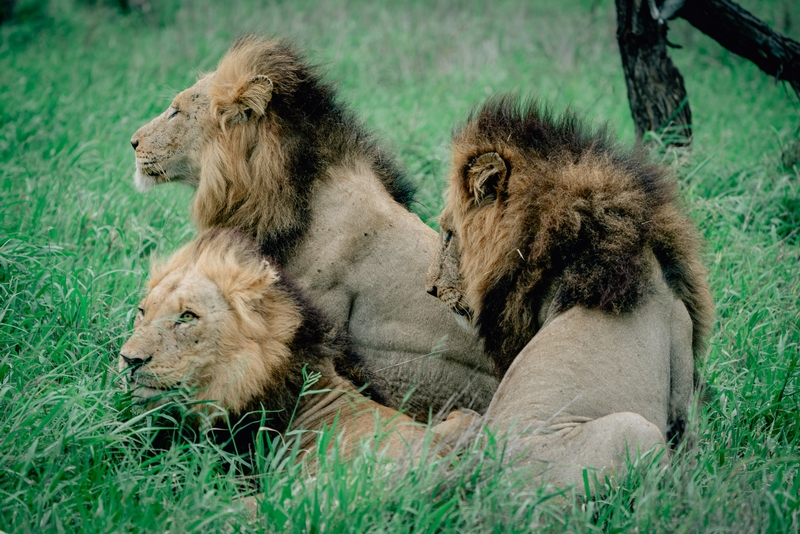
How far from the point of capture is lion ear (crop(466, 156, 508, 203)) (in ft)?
10.8

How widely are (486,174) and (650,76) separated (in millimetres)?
3528

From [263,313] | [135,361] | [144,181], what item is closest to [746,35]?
[144,181]

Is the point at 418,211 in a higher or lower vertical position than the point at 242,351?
lower

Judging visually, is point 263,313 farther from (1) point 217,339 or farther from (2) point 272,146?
(2) point 272,146

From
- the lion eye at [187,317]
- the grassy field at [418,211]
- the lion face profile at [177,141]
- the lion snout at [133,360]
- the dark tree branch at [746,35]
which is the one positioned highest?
the dark tree branch at [746,35]

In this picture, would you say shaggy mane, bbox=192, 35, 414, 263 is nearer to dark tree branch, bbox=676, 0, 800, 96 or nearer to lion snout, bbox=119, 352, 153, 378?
lion snout, bbox=119, 352, 153, 378

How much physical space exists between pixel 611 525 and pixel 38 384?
2.27 m

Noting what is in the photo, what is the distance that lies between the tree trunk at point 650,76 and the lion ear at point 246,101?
318cm

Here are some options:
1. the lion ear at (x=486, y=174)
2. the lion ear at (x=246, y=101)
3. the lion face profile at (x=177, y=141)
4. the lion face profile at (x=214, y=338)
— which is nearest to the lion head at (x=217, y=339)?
the lion face profile at (x=214, y=338)

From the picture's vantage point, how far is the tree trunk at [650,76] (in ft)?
19.8

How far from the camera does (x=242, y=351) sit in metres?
3.13

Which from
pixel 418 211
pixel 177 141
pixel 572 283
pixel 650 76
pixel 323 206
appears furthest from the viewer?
pixel 650 76

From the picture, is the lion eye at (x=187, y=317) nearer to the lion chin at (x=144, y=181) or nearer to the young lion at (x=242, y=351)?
the young lion at (x=242, y=351)

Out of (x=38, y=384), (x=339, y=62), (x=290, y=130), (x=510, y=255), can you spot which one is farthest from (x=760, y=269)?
(x=339, y=62)
